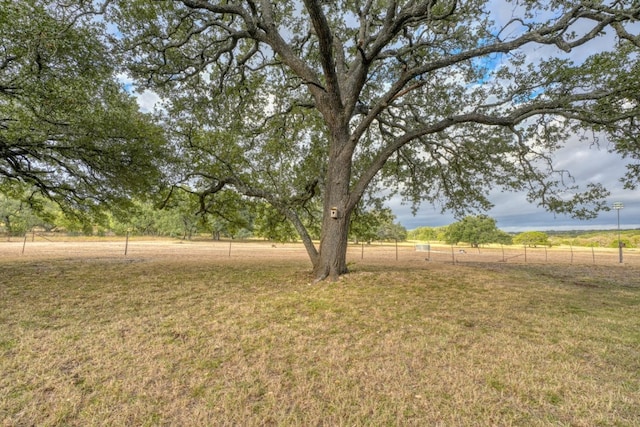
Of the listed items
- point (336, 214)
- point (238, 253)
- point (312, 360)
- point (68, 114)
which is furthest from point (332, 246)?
point (238, 253)

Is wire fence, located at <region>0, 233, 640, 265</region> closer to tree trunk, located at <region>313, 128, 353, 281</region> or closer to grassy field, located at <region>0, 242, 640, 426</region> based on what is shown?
tree trunk, located at <region>313, 128, 353, 281</region>

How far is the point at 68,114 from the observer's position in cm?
677

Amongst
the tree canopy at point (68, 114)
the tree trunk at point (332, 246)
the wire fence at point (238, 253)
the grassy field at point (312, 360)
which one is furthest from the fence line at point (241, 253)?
the grassy field at point (312, 360)

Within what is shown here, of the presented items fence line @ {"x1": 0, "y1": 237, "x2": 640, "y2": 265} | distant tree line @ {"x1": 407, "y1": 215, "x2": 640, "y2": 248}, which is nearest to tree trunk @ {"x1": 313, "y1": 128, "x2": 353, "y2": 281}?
fence line @ {"x1": 0, "y1": 237, "x2": 640, "y2": 265}

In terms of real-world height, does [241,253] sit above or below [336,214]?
below

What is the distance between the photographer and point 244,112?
9.59m

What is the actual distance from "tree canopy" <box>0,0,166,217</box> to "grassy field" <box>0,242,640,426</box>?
409cm

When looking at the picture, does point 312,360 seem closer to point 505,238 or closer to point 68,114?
point 68,114

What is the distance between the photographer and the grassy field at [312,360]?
2150mm

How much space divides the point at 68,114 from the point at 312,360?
800cm

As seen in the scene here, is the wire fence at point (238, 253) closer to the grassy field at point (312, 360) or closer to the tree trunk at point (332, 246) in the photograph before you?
the tree trunk at point (332, 246)

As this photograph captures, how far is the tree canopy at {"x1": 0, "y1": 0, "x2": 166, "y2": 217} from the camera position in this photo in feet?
19.0

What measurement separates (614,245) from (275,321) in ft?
272

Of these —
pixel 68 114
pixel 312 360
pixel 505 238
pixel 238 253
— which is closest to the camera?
pixel 312 360
